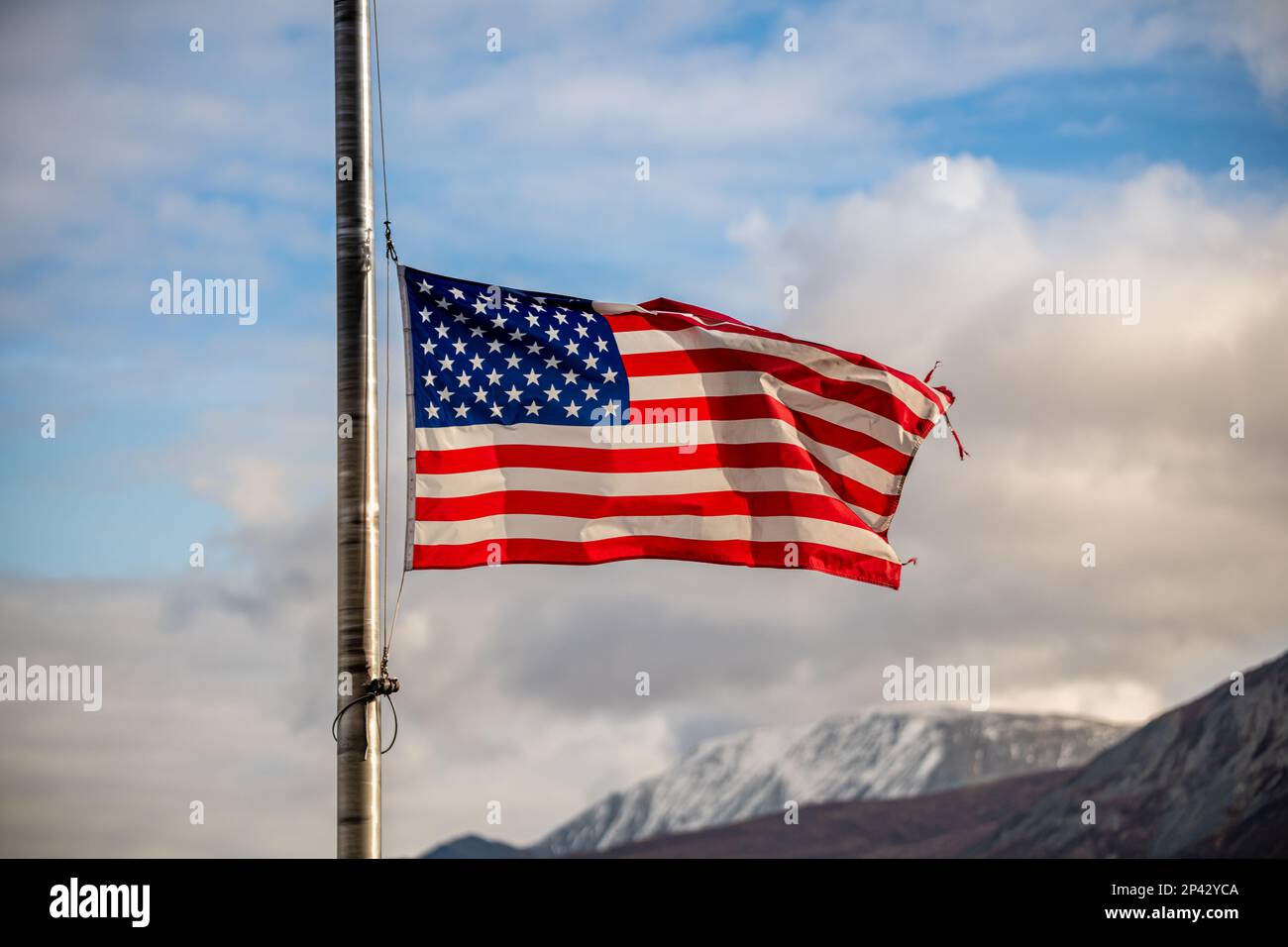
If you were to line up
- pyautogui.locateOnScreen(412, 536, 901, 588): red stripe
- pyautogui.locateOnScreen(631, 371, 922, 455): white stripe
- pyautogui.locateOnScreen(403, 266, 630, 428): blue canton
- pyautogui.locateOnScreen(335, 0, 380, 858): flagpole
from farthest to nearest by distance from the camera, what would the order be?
pyautogui.locateOnScreen(631, 371, 922, 455): white stripe → pyautogui.locateOnScreen(403, 266, 630, 428): blue canton → pyautogui.locateOnScreen(412, 536, 901, 588): red stripe → pyautogui.locateOnScreen(335, 0, 380, 858): flagpole

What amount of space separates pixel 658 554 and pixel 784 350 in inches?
110

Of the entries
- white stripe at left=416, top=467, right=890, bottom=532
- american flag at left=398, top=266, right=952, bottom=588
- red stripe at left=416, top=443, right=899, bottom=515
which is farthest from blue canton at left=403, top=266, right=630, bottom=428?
white stripe at left=416, top=467, right=890, bottom=532

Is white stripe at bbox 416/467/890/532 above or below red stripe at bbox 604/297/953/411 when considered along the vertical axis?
below

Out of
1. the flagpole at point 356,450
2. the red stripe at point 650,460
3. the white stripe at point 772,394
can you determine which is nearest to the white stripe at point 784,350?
the white stripe at point 772,394

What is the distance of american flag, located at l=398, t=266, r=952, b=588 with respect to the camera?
49.7 feet

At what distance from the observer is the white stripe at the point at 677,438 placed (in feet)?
49.9

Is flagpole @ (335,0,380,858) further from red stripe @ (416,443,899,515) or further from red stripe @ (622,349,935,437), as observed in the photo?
red stripe @ (622,349,935,437)

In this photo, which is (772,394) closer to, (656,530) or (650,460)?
(650,460)

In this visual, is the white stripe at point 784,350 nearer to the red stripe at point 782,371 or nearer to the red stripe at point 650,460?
the red stripe at point 782,371

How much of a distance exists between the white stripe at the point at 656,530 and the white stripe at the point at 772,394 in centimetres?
121

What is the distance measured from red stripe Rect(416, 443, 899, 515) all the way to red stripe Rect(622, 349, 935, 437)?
0.78 meters

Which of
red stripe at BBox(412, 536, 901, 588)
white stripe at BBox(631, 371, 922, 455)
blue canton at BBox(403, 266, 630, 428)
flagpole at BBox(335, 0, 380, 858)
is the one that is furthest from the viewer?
white stripe at BBox(631, 371, 922, 455)
